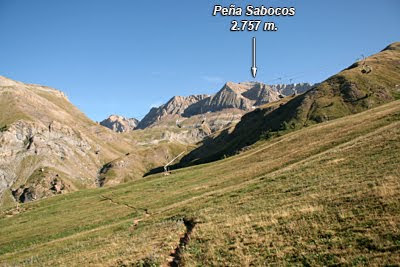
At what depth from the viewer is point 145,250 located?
25.7m

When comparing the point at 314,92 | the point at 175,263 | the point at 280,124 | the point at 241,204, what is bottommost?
the point at 175,263

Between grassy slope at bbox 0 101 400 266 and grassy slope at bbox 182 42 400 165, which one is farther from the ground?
grassy slope at bbox 182 42 400 165

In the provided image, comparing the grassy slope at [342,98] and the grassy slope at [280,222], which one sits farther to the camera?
the grassy slope at [342,98]

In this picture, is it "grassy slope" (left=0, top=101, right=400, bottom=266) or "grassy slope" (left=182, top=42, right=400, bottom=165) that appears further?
"grassy slope" (left=182, top=42, right=400, bottom=165)

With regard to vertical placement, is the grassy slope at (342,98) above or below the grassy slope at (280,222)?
above

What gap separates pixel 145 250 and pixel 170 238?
2310 mm

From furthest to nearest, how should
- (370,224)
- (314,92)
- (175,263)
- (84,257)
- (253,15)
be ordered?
(314,92), (253,15), (84,257), (175,263), (370,224)

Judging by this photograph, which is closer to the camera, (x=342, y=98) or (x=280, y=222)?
(x=280, y=222)

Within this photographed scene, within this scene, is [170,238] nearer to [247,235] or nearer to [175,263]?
[175,263]

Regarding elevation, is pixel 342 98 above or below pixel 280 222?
above

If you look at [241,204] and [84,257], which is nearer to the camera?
[84,257]

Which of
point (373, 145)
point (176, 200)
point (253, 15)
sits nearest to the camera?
point (373, 145)

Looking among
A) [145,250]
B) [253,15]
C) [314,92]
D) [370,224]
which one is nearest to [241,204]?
[145,250]

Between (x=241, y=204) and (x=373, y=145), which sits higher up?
(x=373, y=145)
